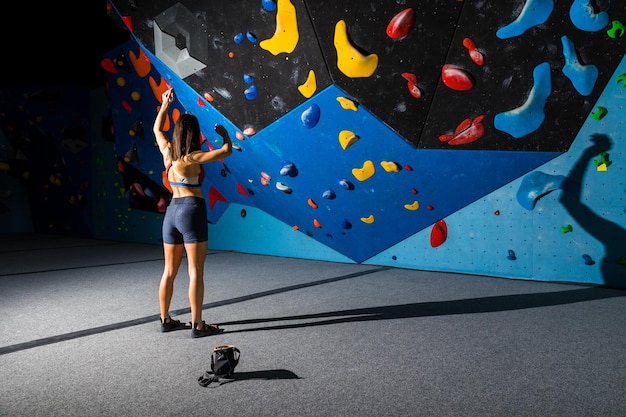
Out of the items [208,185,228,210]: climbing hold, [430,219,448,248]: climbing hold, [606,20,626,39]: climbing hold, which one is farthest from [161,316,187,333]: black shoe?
[208,185,228,210]: climbing hold

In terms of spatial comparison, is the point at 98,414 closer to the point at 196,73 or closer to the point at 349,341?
the point at 349,341

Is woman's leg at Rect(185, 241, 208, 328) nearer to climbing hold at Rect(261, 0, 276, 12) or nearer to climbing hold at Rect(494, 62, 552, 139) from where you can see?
climbing hold at Rect(261, 0, 276, 12)

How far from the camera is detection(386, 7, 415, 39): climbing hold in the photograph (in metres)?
3.65

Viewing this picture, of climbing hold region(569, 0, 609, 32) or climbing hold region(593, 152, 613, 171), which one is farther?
climbing hold region(593, 152, 613, 171)

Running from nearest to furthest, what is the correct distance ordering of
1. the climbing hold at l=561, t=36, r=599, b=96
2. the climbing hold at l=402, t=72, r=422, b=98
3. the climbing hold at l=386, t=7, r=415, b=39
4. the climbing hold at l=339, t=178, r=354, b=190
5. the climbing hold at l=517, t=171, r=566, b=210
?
1. the climbing hold at l=561, t=36, r=599, b=96
2. the climbing hold at l=386, t=7, r=415, b=39
3. the climbing hold at l=402, t=72, r=422, b=98
4. the climbing hold at l=517, t=171, r=566, b=210
5. the climbing hold at l=339, t=178, r=354, b=190

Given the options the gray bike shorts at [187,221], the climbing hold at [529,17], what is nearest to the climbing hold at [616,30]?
the climbing hold at [529,17]

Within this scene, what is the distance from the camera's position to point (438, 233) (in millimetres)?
4781

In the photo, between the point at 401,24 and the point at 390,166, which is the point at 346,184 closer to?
the point at 390,166

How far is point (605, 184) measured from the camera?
12.9ft

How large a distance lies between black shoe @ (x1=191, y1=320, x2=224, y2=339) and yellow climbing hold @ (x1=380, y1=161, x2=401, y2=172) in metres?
2.18

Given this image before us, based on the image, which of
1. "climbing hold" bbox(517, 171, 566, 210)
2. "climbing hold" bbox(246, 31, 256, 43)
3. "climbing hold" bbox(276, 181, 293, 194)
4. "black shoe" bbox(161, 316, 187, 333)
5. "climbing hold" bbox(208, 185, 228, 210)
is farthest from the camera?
"climbing hold" bbox(208, 185, 228, 210)

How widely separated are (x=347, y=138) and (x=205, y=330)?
7.29 feet

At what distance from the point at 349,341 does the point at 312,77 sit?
7.56 feet

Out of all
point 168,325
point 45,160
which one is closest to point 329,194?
point 168,325
